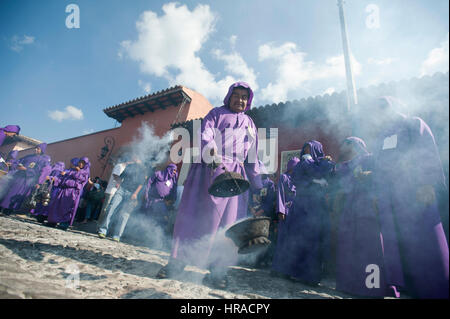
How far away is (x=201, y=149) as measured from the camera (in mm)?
2117

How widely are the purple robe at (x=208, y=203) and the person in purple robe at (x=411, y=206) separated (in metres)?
1.48

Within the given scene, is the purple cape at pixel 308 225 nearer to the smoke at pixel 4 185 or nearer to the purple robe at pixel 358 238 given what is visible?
the purple robe at pixel 358 238

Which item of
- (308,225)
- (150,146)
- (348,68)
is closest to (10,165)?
(150,146)

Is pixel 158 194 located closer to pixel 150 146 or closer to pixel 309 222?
pixel 309 222

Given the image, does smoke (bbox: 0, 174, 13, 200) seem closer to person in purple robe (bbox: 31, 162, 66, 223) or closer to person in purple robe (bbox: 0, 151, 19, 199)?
person in purple robe (bbox: 0, 151, 19, 199)

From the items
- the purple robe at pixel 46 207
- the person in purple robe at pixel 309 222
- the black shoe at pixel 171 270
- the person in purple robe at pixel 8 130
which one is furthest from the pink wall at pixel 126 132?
the black shoe at pixel 171 270

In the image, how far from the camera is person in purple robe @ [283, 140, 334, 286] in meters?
2.68

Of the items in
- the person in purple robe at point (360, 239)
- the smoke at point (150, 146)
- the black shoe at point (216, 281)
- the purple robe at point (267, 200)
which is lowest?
the black shoe at point (216, 281)

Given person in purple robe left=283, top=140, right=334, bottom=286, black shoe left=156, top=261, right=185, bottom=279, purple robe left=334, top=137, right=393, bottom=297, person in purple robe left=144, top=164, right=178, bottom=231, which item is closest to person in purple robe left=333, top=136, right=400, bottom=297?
purple robe left=334, top=137, right=393, bottom=297

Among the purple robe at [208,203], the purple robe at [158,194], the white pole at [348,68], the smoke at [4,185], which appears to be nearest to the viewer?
the purple robe at [208,203]

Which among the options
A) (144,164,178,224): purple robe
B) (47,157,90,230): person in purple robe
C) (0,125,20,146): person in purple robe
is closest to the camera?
(47,157,90,230): person in purple robe

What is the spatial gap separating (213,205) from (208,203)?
0.18ft

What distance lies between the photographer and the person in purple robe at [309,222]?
105 inches
